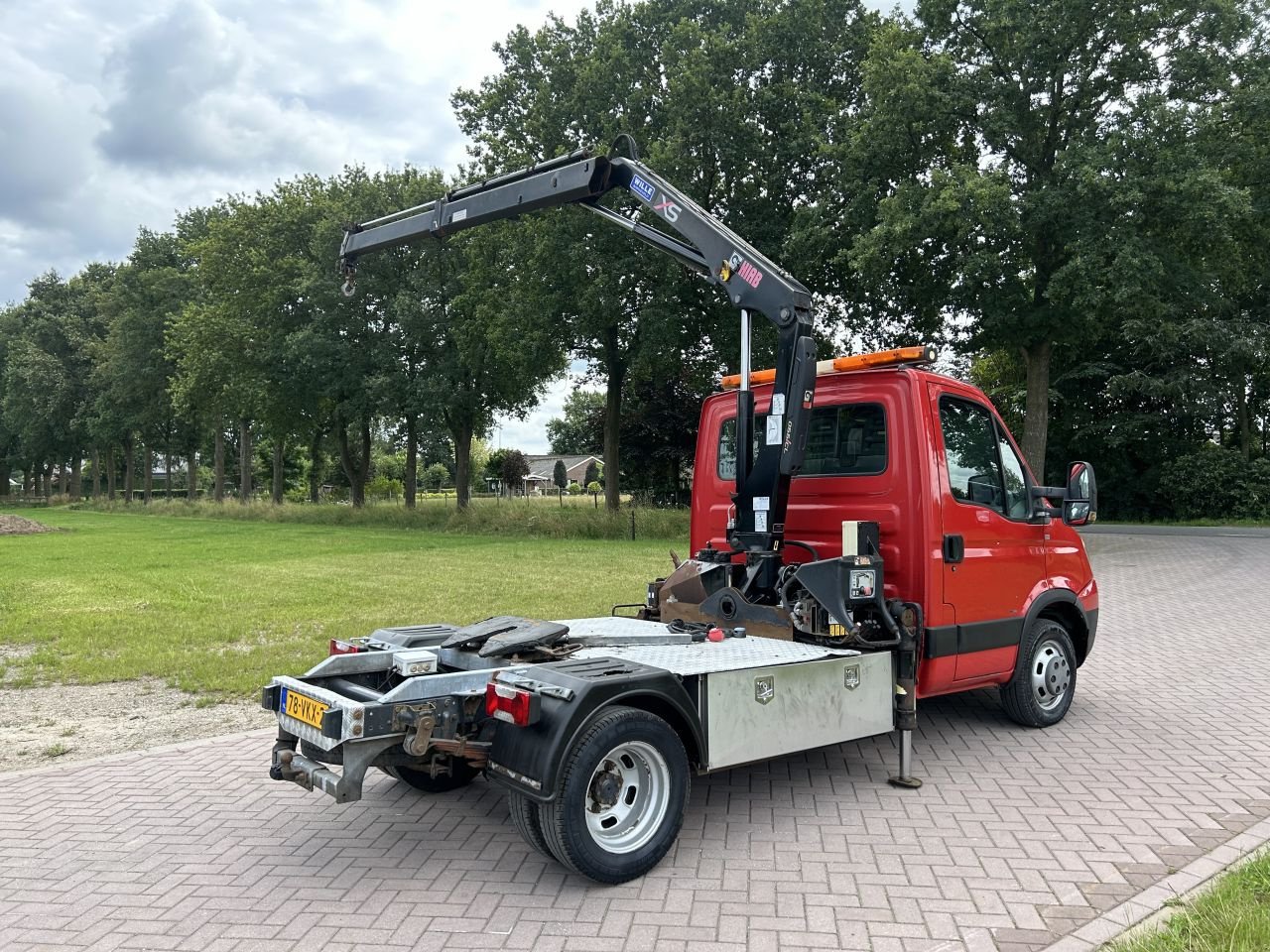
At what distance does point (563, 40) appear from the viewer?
25.6m

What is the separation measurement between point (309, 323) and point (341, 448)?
6.58 metres

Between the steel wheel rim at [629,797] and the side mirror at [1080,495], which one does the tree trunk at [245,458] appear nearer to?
the side mirror at [1080,495]

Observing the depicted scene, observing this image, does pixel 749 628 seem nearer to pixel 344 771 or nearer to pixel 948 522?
pixel 948 522

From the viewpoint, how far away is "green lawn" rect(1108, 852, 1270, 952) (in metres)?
2.99

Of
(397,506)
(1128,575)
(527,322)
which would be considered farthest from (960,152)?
(397,506)

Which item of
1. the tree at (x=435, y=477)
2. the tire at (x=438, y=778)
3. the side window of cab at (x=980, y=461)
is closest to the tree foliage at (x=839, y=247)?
the side window of cab at (x=980, y=461)

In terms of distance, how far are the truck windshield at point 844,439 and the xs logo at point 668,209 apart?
151 cm

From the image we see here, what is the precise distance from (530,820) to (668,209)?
Result: 414cm

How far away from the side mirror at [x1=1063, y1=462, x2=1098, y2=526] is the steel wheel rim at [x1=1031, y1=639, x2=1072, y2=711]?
904mm

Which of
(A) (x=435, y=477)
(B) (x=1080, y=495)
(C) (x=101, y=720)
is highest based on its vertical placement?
(A) (x=435, y=477)

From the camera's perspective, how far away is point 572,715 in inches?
135

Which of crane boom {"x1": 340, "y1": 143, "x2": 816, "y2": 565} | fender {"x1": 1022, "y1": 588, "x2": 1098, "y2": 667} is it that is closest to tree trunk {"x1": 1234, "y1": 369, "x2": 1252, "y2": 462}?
fender {"x1": 1022, "y1": 588, "x2": 1098, "y2": 667}

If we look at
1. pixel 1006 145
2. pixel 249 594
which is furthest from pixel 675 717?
pixel 1006 145

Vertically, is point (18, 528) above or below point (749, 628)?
below
